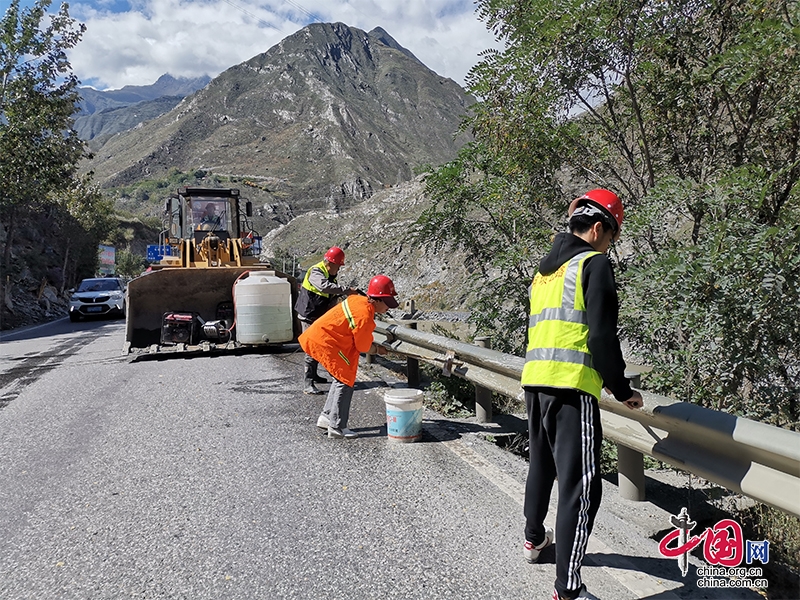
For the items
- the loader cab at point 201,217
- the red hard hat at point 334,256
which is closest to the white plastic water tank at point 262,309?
the red hard hat at point 334,256

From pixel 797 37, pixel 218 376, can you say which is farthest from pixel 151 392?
pixel 797 37

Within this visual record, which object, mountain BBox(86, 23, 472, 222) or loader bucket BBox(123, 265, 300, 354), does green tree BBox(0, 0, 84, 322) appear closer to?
loader bucket BBox(123, 265, 300, 354)

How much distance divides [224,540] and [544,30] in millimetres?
4924

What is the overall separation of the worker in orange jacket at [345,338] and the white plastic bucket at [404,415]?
38 cm

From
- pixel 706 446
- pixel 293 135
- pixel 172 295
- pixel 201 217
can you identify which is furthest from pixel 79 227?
pixel 293 135

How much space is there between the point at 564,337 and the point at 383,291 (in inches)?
99.1

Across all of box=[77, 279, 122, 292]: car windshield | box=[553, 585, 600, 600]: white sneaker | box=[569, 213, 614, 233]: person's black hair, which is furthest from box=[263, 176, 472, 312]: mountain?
box=[77, 279, 122, 292]: car windshield

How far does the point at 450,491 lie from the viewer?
12.5ft

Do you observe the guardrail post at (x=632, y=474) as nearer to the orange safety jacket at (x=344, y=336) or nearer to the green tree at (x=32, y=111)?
the orange safety jacket at (x=344, y=336)

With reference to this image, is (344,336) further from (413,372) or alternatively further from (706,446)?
(706,446)

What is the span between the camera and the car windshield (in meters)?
22.0

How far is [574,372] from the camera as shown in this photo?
2.63 meters

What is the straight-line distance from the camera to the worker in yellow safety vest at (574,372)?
254cm

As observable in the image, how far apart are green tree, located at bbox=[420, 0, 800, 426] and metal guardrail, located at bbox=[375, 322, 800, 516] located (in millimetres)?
1027
